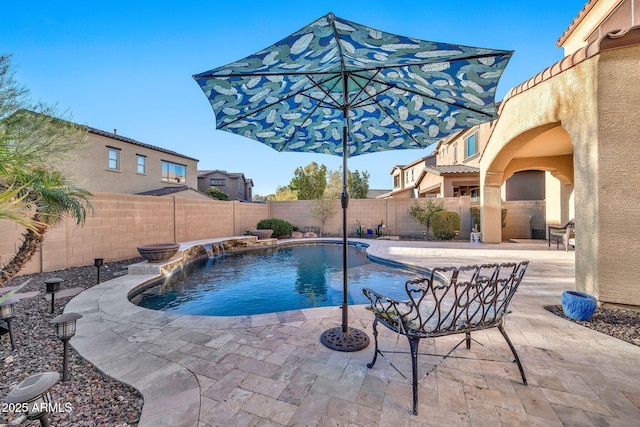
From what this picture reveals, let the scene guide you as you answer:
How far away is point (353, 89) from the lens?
351cm

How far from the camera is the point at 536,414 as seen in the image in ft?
6.39

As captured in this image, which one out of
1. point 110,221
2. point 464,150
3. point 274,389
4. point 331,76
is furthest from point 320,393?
point 464,150

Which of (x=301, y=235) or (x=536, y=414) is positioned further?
(x=301, y=235)

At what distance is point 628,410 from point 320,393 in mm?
2394

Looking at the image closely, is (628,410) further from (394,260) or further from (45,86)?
(45,86)

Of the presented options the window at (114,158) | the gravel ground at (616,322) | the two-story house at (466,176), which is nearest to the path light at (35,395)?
the gravel ground at (616,322)

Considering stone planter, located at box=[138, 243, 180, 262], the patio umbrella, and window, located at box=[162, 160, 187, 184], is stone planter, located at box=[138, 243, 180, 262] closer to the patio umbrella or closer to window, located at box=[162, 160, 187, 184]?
the patio umbrella

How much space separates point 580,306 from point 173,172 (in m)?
22.4

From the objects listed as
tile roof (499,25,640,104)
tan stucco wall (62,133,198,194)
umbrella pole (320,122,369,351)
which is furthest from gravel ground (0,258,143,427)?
tan stucco wall (62,133,198,194)

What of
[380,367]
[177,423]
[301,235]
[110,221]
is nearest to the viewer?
[177,423]

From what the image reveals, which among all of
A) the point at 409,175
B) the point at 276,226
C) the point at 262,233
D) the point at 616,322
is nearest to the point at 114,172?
the point at 262,233

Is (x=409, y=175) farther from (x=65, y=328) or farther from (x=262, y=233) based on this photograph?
(x=65, y=328)

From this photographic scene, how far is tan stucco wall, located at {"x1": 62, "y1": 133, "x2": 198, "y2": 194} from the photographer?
1321 centimetres

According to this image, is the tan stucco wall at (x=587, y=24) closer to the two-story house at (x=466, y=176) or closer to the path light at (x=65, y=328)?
the two-story house at (x=466, y=176)
